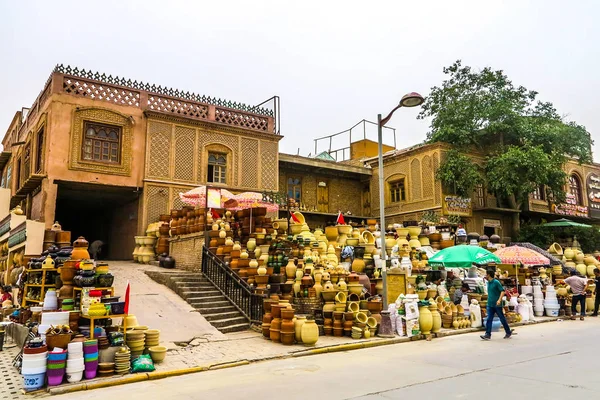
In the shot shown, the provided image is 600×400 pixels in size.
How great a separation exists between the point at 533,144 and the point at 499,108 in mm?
2834

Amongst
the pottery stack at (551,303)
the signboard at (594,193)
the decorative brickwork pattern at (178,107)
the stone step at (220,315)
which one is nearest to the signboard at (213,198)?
the stone step at (220,315)

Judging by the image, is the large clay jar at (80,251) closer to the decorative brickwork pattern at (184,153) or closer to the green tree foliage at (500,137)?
the decorative brickwork pattern at (184,153)

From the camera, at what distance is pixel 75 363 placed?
258 inches

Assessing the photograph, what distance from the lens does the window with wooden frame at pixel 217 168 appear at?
19416 millimetres

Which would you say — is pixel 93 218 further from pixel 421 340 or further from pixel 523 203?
pixel 523 203

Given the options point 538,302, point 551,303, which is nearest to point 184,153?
point 538,302

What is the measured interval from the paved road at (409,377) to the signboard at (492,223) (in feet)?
52.9

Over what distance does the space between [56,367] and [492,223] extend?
Result: 23.1 metres

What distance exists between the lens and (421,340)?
10227 millimetres

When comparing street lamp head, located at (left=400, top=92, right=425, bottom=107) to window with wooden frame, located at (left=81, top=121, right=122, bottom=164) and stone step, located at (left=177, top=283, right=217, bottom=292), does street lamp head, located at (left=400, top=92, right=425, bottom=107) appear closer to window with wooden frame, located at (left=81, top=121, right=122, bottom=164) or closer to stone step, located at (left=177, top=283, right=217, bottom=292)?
stone step, located at (left=177, top=283, right=217, bottom=292)

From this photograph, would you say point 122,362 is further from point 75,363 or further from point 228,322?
point 228,322

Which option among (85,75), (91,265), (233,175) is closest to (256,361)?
(91,265)

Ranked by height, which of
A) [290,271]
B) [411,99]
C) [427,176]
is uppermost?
[427,176]

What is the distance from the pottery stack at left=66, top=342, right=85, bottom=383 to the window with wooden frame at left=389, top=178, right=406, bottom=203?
2086 centimetres
